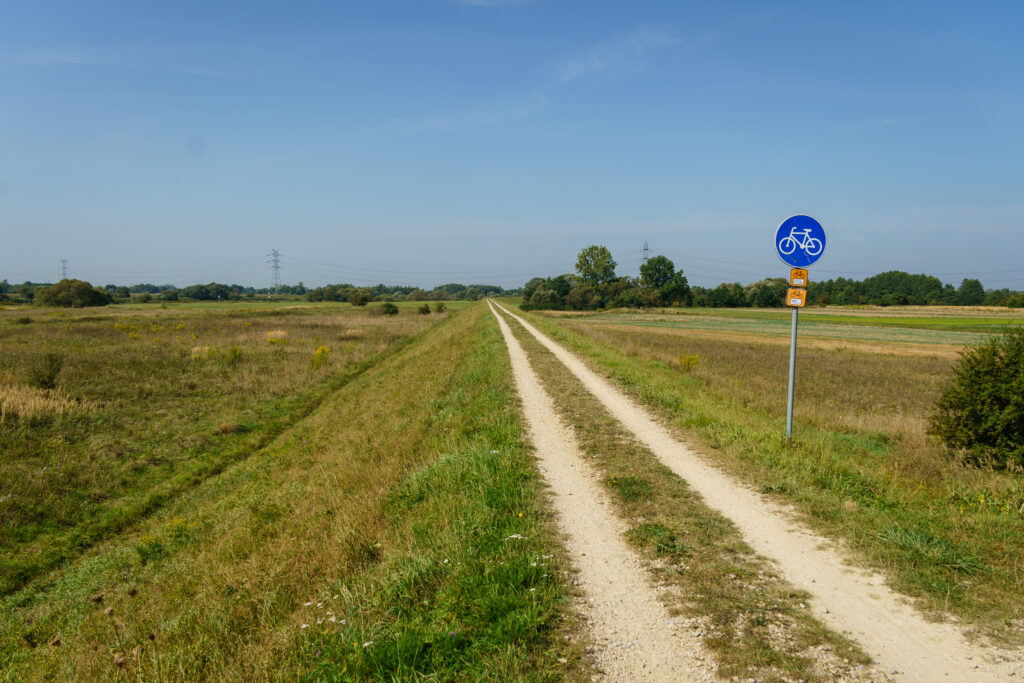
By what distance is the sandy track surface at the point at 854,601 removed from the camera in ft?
12.2

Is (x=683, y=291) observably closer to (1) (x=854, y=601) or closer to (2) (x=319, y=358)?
(2) (x=319, y=358)

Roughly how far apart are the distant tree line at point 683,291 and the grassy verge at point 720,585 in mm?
117777

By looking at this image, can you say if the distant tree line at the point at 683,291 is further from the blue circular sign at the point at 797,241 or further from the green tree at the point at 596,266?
the blue circular sign at the point at 797,241

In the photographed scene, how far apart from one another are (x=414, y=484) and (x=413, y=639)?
451 centimetres

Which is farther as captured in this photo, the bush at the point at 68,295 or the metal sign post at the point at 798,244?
the bush at the point at 68,295

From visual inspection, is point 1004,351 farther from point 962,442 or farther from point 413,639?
point 413,639

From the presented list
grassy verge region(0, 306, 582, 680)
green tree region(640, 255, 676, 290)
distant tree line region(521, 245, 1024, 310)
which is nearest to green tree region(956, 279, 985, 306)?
distant tree line region(521, 245, 1024, 310)

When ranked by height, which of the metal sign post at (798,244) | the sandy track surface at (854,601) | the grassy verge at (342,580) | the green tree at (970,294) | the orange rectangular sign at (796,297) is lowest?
the grassy verge at (342,580)

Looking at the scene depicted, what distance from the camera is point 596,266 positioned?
481 ft

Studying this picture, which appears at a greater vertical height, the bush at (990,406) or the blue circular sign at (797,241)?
the blue circular sign at (797,241)

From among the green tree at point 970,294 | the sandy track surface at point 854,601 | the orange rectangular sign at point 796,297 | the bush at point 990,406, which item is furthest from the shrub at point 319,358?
the green tree at point 970,294

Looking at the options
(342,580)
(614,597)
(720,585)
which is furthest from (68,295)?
(720,585)

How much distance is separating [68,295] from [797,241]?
130 meters

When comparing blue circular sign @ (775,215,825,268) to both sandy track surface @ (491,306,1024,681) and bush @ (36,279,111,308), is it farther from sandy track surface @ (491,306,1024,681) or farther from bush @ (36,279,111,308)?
bush @ (36,279,111,308)
